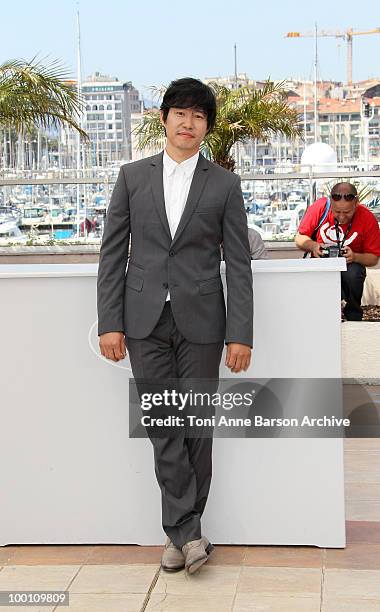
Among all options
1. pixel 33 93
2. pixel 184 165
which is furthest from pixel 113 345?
pixel 33 93

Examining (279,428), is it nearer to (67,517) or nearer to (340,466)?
(340,466)

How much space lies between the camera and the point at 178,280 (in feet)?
13.7

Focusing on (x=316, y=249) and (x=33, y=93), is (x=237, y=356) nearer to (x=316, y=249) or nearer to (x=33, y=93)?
(x=316, y=249)

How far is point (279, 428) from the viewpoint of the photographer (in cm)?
448

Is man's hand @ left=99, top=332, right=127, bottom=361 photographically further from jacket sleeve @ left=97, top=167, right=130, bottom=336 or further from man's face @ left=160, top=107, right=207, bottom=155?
man's face @ left=160, top=107, right=207, bottom=155

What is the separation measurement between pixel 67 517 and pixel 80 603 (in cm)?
64

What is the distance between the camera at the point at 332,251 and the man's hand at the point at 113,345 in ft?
13.9

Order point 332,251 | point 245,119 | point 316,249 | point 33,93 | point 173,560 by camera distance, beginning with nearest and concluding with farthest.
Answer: point 173,560
point 332,251
point 316,249
point 33,93
point 245,119

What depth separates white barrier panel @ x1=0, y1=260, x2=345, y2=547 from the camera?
4.41 metres

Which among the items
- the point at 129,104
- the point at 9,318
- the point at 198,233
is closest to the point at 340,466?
the point at 198,233

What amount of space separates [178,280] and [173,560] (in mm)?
1120

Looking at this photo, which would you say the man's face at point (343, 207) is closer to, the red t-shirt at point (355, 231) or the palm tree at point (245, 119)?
the red t-shirt at point (355, 231)

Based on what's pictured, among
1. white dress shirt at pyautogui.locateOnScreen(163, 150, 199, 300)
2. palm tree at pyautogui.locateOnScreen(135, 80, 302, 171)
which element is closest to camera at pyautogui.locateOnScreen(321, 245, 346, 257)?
white dress shirt at pyautogui.locateOnScreen(163, 150, 199, 300)

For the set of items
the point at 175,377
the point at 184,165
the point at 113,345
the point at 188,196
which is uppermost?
the point at 184,165
